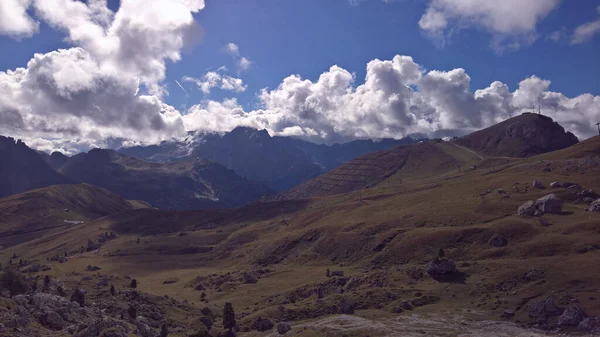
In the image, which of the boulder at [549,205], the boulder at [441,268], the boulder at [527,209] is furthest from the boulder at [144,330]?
the boulder at [549,205]

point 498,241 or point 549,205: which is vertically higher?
point 549,205

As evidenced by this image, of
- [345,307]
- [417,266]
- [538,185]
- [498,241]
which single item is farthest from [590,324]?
[538,185]

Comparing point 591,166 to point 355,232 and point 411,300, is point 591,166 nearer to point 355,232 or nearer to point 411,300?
point 355,232

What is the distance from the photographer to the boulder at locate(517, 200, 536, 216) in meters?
130

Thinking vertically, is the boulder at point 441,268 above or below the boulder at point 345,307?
above

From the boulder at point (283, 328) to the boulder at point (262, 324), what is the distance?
4523 millimetres

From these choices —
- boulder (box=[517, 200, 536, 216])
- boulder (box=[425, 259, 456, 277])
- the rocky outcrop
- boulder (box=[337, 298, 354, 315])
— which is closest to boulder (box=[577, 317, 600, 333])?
boulder (box=[425, 259, 456, 277])

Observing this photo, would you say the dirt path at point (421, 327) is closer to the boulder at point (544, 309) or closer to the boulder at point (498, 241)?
the boulder at point (544, 309)

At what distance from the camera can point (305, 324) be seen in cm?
8081

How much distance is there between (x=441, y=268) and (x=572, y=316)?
33369mm

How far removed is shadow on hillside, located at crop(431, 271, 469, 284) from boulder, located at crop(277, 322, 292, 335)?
127 ft

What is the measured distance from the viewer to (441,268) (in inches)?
4018

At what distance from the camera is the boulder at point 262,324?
8231 centimetres

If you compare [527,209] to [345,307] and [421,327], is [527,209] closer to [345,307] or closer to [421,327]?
[345,307]
